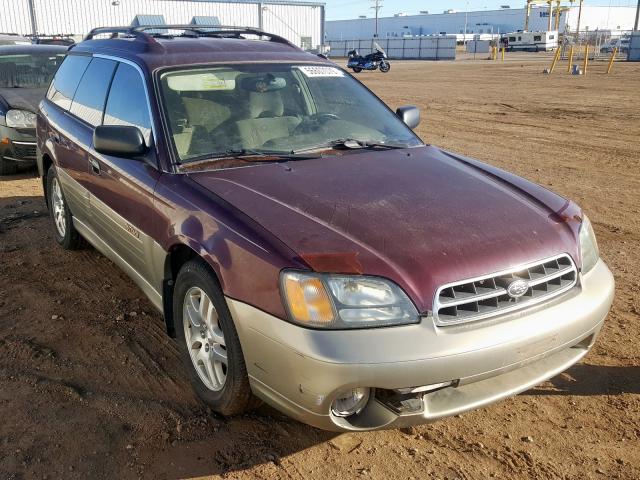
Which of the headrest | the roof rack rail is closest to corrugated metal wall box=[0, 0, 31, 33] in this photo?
the roof rack rail

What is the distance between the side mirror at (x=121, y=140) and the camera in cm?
334

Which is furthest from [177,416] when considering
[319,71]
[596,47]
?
[596,47]

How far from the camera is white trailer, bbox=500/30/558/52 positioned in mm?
66375

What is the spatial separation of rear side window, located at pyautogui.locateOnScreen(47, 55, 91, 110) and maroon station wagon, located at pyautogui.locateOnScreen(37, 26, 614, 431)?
704 millimetres

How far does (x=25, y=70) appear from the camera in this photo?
923 cm

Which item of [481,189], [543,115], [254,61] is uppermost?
[254,61]

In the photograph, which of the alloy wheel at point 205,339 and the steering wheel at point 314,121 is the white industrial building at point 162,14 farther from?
the alloy wheel at point 205,339

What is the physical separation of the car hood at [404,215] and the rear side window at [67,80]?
2.25 metres

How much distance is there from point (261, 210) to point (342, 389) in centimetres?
92

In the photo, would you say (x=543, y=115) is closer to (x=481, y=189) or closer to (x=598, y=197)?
(x=598, y=197)

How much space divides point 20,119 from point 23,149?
1.28ft

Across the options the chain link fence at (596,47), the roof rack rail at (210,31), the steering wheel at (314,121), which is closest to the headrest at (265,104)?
the steering wheel at (314,121)

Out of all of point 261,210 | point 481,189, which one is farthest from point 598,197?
point 261,210

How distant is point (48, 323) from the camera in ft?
13.4
